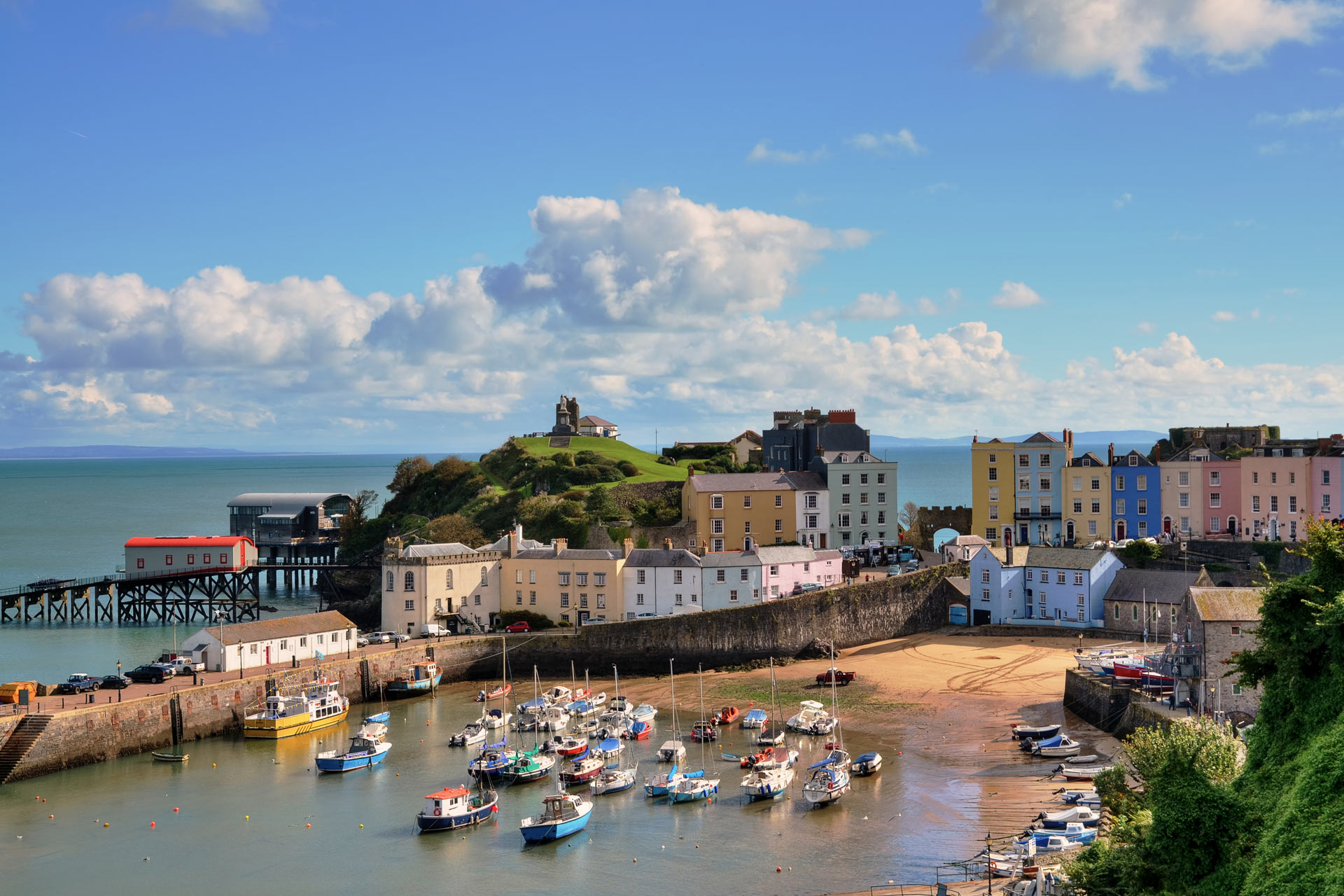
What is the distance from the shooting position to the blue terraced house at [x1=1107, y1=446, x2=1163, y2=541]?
66.9 meters

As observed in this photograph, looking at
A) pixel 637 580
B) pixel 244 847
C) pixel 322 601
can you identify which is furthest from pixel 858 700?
pixel 322 601

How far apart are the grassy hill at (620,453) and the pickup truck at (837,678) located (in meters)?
29.6

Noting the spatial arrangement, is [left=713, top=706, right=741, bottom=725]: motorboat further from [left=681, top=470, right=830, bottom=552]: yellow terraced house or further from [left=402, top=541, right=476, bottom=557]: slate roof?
[left=681, top=470, right=830, bottom=552]: yellow terraced house

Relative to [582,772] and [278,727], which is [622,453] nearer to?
[278,727]

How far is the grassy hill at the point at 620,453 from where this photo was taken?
8956cm

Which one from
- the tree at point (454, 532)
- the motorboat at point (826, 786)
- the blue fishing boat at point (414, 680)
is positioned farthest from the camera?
the tree at point (454, 532)

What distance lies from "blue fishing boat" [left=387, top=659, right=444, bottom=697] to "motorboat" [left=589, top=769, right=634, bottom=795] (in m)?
17.2

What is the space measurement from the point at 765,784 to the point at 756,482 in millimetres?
37174

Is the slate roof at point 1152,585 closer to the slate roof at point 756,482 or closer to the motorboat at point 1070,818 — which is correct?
the slate roof at point 756,482

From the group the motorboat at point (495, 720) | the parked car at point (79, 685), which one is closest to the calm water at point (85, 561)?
the parked car at point (79, 685)

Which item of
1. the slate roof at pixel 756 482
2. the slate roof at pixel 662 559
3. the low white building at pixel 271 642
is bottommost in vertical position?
the low white building at pixel 271 642

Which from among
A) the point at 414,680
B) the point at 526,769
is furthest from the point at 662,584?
the point at 526,769

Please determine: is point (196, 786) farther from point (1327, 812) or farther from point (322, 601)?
point (322, 601)

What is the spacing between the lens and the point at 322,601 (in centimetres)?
8138
